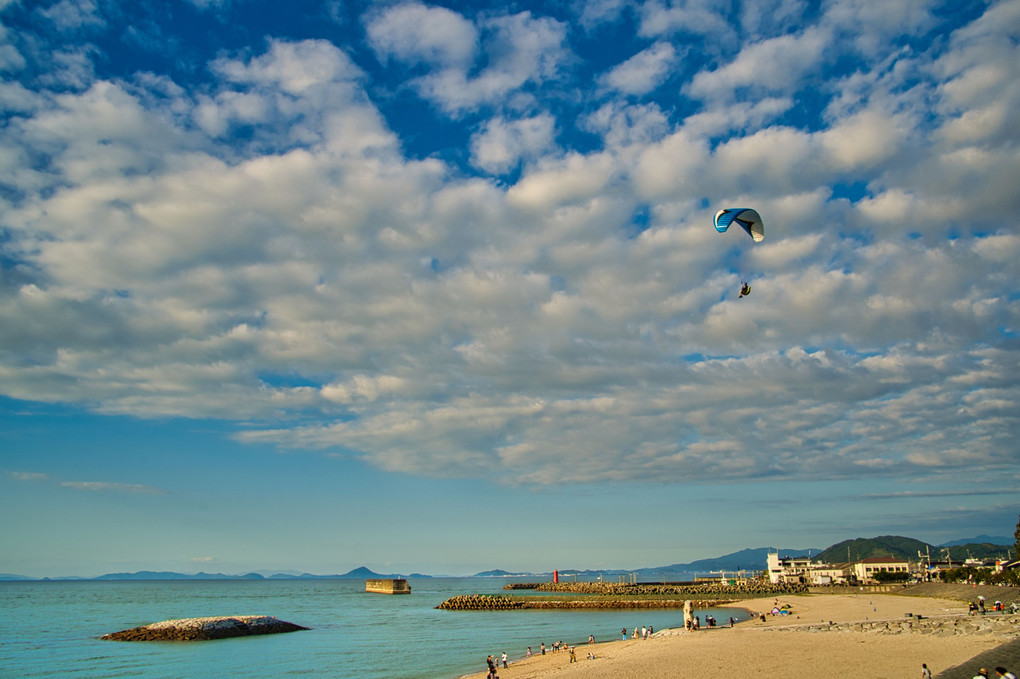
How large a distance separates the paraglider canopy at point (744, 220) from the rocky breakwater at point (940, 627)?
2249cm

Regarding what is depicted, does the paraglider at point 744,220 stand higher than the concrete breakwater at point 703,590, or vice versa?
the paraglider at point 744,220

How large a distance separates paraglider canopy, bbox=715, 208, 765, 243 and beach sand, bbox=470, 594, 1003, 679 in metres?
18.0

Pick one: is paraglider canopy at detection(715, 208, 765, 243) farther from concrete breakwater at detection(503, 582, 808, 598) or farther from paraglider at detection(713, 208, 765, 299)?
concrete breakwater at detection(503, 582, 808, 598)

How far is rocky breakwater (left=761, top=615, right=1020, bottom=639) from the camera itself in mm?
31828

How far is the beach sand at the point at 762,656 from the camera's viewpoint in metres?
25.4

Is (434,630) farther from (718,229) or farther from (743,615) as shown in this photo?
(718,229)

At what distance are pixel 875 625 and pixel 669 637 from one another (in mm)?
12764

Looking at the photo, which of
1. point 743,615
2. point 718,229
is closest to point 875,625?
point 743,615

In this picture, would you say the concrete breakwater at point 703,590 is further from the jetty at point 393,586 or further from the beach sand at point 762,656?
the beach sand at point 762,656

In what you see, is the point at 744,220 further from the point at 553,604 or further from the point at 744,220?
the point at 553,604

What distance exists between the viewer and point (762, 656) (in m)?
29.8

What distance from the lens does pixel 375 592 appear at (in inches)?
5994

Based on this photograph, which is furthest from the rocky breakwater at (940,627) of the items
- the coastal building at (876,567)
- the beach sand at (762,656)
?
the coastal building at (876,567)

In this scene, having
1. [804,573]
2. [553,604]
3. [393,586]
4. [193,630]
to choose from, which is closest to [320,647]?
[193,630]
